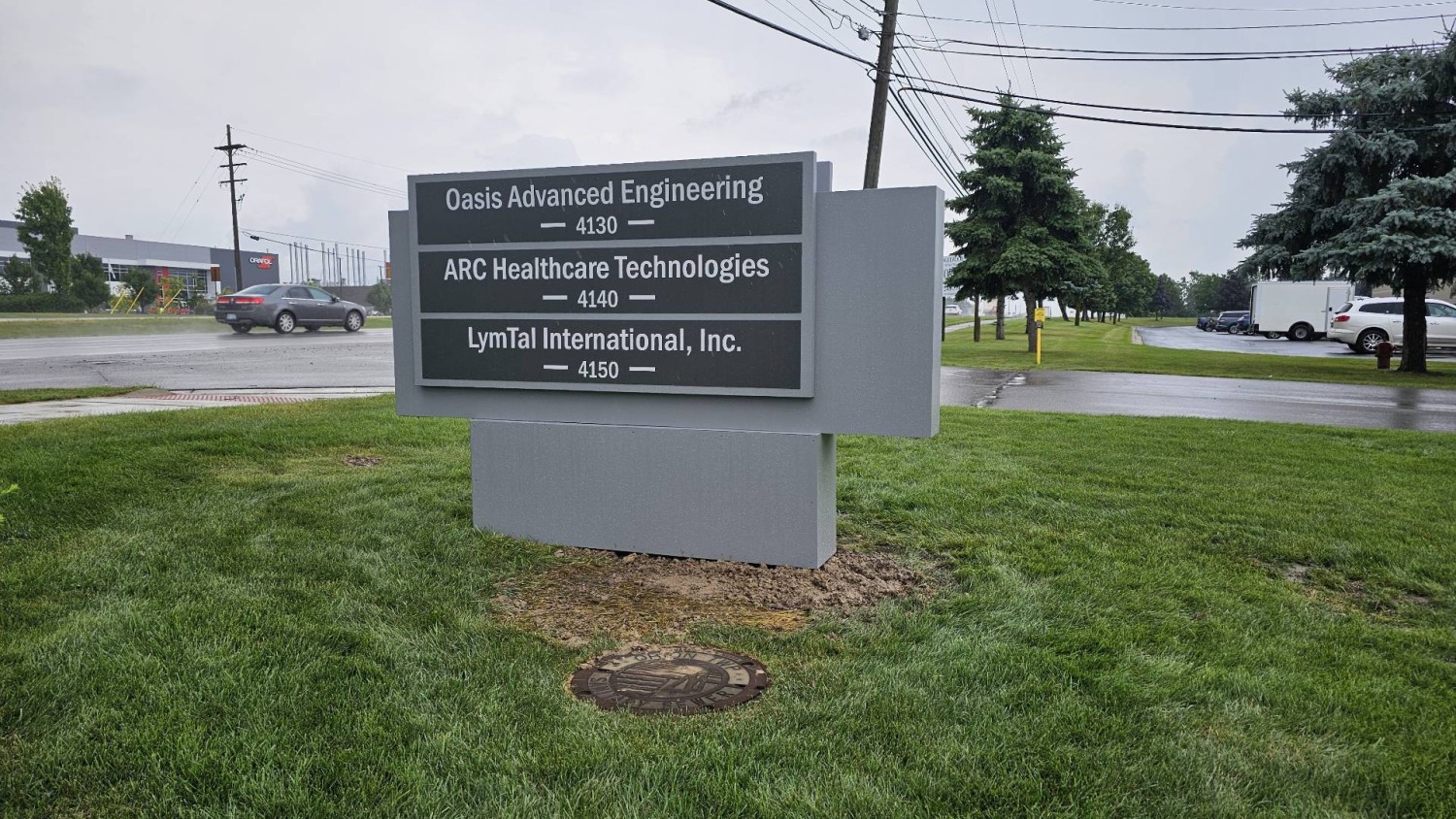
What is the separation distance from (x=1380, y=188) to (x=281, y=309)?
27.7 metres

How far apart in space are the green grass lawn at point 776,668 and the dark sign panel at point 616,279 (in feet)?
4.27

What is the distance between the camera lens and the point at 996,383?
1706 centimetres

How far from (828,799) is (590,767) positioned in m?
0.69

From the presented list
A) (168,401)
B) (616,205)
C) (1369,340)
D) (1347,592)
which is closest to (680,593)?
(616,205)

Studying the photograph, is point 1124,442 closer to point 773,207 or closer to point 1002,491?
point 1002,491

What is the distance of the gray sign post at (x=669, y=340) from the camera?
4.51m

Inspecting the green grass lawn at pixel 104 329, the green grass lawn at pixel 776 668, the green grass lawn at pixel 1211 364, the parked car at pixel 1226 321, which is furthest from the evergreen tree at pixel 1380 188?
the parked car at pixel 1226 321

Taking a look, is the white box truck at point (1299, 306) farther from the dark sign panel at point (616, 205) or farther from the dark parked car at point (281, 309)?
the dark sign panel at point (616, 205)

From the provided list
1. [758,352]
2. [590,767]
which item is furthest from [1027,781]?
[758,352]

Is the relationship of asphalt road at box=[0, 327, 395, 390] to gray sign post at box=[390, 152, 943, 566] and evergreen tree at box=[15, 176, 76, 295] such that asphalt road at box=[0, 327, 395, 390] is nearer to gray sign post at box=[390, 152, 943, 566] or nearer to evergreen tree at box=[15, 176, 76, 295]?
gray sign post at box=[390, 152, 943, 566]

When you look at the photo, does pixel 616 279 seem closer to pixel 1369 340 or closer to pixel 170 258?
pixel 1369 340

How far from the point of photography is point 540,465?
5273 mm

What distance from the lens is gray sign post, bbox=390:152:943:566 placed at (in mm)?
4512

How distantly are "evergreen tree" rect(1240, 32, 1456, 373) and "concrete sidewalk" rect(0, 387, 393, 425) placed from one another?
18.4 metres
